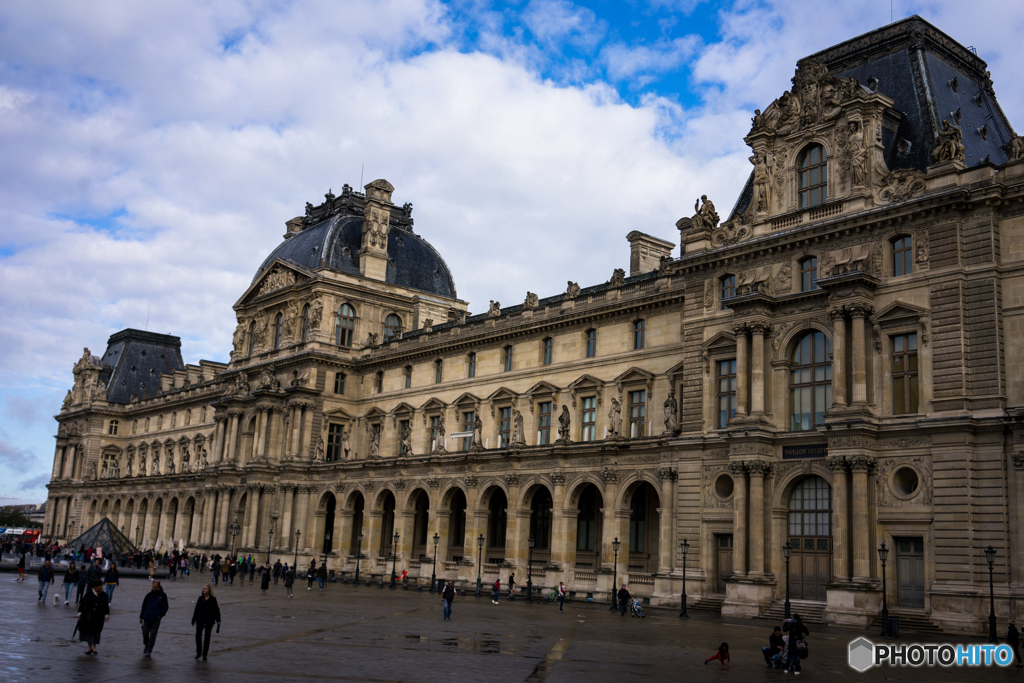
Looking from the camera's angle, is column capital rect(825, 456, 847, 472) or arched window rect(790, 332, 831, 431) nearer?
column capital rect(825, 456, 847, 472)

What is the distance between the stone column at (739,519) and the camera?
4294 cm

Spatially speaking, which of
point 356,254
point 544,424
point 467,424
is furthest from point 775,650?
point 356,254

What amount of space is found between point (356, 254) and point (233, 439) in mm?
18386

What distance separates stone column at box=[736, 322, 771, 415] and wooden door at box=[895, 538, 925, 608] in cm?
828

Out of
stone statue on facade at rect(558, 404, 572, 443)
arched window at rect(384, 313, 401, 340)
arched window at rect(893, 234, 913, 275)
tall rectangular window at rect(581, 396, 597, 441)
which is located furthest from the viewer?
arched window at rect(384, 313, 401, 340)

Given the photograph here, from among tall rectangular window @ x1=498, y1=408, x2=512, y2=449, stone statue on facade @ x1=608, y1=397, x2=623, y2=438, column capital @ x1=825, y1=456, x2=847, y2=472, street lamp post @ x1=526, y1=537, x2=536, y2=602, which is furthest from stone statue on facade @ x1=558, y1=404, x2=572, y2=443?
column capital @ x1=825, y1=456, x2=847, y2=472

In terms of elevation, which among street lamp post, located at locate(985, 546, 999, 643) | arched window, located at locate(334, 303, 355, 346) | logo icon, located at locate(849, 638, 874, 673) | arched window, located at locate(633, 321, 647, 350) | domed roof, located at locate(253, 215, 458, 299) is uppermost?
domed roof, located at locate(253, 215, 458, 299)

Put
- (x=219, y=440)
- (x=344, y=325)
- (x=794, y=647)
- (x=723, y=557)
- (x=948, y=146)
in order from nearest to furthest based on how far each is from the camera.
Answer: (x=794, y=647) → (x=948, y=146) → (x=723, y=557) → (x=344, y=325) → (x=219, y=440)

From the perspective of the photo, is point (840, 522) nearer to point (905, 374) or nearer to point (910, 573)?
point (910, 573)

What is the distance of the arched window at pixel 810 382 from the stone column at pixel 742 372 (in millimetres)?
1955

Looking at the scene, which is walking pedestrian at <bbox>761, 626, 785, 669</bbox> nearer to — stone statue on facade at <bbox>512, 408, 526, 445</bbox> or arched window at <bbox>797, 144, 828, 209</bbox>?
arched window at <bbox>797, 144, 828, 209</bbox>

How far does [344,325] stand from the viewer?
7956cm

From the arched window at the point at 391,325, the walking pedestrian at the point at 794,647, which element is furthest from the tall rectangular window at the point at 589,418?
the walking pedestrian at the point at 794,647

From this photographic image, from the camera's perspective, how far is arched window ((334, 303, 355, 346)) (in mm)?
79125
